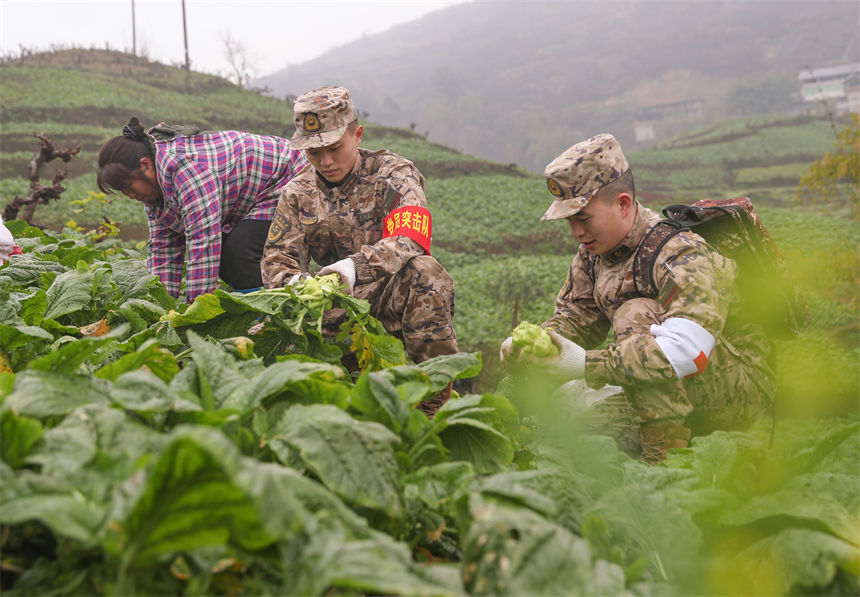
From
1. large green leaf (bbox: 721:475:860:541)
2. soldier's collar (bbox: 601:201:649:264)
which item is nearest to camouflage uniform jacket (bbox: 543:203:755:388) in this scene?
soldier's collar (bbox: 601:201:649:264)

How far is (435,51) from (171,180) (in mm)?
182309

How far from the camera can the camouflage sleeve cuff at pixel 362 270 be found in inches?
121

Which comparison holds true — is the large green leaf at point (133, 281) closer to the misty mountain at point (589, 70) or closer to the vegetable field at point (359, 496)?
the vegetable field at point (359, 496)

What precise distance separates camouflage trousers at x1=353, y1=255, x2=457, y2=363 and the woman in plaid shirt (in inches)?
46.7

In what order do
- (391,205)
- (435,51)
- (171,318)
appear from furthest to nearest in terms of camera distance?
(435,51)
(391,205)
(171,318)

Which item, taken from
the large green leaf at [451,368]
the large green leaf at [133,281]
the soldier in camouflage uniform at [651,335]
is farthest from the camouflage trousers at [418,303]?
the large green leaf at [451,368]

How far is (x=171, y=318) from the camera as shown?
198 cm

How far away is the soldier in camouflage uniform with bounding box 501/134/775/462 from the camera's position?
97.2 inches

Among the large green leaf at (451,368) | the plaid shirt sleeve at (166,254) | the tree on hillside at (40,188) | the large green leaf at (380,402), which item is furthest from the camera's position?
the tree on hillside at (40,188)

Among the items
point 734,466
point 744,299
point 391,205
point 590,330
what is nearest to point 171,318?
point 734,466

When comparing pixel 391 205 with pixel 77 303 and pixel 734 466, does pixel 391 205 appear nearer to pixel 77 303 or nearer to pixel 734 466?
pixel 77 303

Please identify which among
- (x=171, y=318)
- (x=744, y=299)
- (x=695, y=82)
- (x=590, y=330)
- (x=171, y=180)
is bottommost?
(x=590, y=330)

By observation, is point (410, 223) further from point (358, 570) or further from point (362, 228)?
point (358, 570)

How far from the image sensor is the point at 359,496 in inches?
38.6
